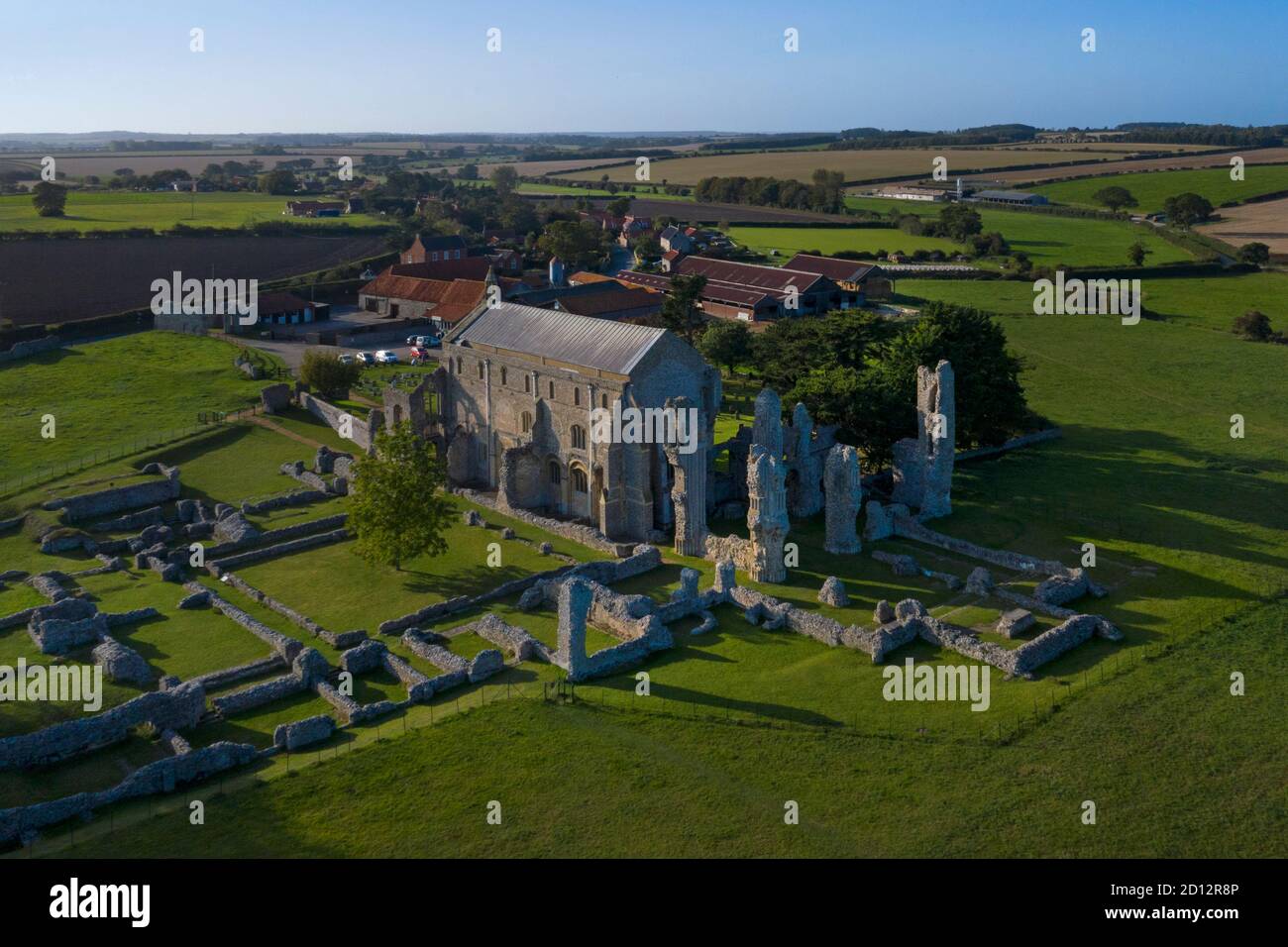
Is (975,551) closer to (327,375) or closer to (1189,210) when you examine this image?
(327,375)

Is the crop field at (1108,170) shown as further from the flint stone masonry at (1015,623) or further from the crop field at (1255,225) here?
the flint stone masonry at (1015,623)

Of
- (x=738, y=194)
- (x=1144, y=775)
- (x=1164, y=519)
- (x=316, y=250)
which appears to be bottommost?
(x=1144, y=775)

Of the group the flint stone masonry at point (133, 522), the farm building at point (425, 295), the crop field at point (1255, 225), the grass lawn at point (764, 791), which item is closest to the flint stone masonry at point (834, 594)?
the grass lawn at point (764, 791)

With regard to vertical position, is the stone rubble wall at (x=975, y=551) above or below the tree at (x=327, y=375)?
below

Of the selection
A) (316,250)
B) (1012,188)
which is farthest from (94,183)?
(1012,188)

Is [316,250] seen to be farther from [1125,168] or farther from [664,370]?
[1125,168]

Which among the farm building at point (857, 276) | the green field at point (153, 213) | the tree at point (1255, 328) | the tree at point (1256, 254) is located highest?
the green field at point (153, 213)
